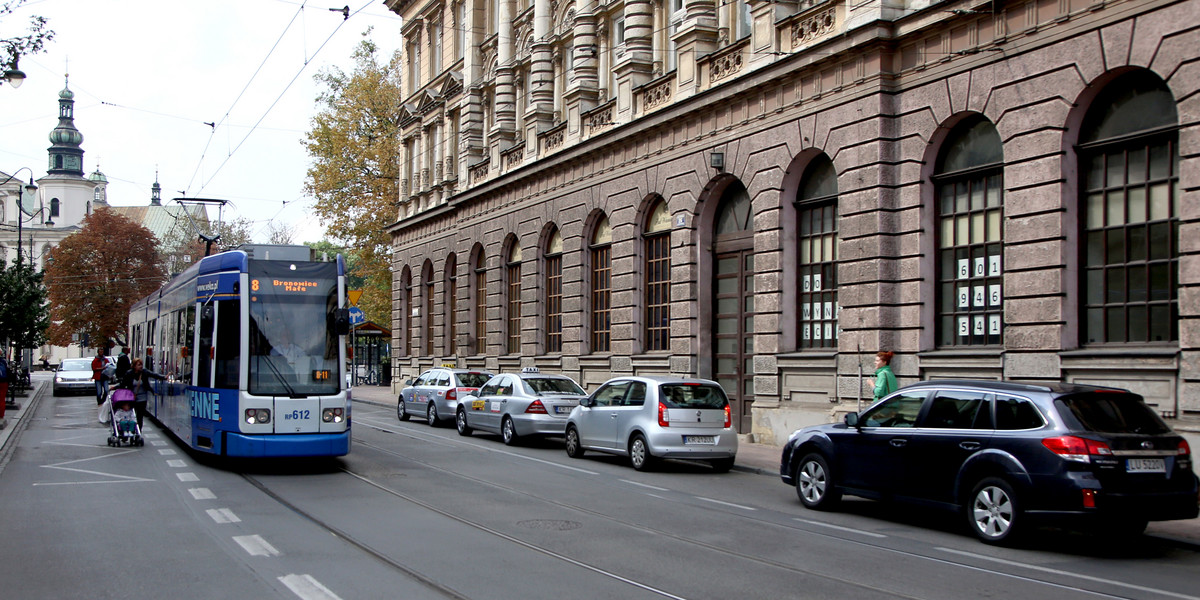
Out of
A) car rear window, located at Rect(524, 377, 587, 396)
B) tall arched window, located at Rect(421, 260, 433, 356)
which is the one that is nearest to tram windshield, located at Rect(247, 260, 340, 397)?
car rear window, located at Rect(524, 377, 587, 396)

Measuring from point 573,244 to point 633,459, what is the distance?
13.2 m

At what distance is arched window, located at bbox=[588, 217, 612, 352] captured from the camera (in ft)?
93.9

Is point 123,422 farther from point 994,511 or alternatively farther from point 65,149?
point 65,149

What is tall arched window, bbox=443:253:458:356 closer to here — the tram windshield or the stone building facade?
the stone building facade

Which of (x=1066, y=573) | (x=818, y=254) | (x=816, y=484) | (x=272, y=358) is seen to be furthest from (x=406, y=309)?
(x=1066, y=573)

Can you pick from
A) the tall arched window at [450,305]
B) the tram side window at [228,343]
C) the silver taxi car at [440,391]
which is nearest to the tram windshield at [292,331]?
the tram side window at [228,343]

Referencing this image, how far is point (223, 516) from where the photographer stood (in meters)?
11.4

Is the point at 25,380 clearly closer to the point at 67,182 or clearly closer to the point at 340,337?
the point at 340,337

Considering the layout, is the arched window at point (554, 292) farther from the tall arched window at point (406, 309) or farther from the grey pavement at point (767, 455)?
the tall arched window at point (406, 309)

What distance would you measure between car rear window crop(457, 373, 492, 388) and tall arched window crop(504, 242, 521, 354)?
26.9ft

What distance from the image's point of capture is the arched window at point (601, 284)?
28625mm

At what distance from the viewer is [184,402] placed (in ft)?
56.6

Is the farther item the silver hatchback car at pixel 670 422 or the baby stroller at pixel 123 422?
the baby stroller at pixel 123 422

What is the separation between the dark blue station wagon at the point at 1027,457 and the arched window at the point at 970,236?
5.93m
